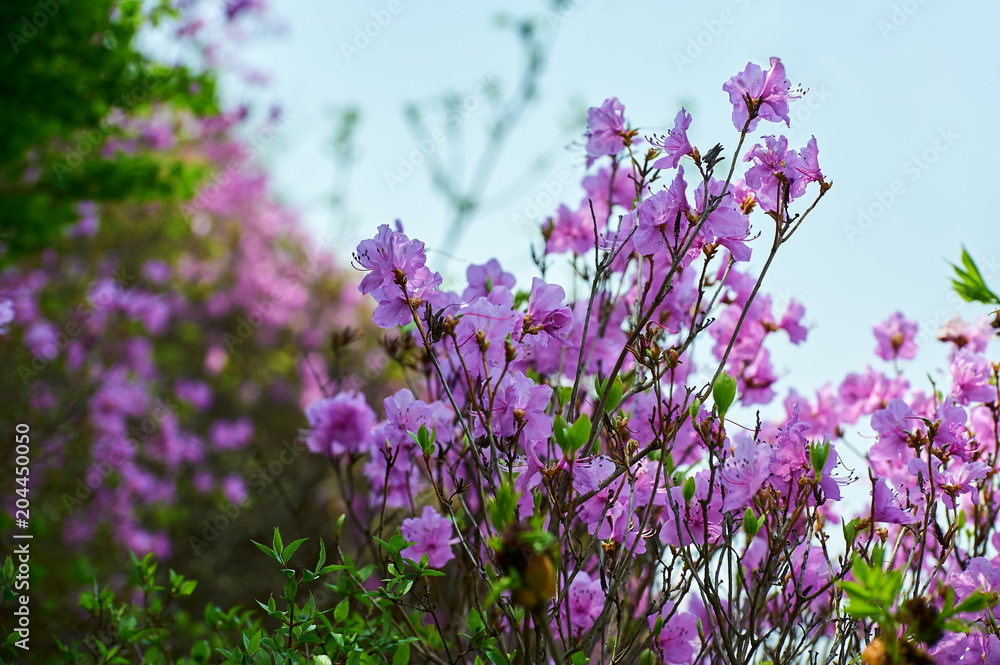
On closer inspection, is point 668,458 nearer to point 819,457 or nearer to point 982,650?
point 819,457

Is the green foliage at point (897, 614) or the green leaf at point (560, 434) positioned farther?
the green leaf at point (560, 434)

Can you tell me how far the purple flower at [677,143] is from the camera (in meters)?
1.42

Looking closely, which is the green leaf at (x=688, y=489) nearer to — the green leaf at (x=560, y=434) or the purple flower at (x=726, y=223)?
the green leaf at (x=560, y=434)

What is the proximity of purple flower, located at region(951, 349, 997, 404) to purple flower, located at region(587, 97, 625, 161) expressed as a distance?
1.26m

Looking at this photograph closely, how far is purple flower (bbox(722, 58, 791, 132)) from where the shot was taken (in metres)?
1.42

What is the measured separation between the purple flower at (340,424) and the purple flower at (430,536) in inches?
18.9

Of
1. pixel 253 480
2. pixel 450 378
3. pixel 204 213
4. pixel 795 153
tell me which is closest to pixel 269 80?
pixel 204 213

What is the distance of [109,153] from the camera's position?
19.4 ft

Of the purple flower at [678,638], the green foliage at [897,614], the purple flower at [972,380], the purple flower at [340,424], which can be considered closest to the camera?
the green foliage at [897,614]

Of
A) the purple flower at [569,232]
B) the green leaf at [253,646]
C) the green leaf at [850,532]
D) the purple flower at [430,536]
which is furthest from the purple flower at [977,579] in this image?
the green leaf at [253,646]

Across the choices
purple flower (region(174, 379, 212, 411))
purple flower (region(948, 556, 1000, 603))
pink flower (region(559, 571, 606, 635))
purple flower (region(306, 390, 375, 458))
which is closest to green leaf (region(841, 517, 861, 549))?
purple flower (region(948, 556, 1000, 603))

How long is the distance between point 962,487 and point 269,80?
8.68 m

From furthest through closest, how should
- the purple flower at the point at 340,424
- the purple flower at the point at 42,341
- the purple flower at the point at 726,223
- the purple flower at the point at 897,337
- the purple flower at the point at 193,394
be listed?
the purple flower at the point at 193,394, the purple flower at the point at 42,341, the purple flower at the point at 897,337, the purple flower at the point at 340,424, the purple flower at the point at 726,223

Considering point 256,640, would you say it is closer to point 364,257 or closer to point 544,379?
point 364,257
